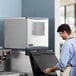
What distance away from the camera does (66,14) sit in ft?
18.1

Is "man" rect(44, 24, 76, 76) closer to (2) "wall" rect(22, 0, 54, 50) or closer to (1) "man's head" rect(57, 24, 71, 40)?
(1) "man's head" rect(57, 24, 71, 40)

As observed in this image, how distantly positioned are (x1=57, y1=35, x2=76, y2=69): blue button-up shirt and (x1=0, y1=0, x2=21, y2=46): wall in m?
1.31

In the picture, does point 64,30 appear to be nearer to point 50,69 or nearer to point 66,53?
point 66,53

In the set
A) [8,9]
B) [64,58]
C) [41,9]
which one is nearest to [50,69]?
[64,58]

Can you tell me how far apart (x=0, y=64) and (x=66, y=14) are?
252 cm

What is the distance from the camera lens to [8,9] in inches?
163

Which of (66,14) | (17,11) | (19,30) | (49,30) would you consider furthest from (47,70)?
(66,14)

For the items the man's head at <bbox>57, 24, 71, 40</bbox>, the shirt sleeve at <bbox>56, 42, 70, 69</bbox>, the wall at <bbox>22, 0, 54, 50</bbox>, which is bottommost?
the shirt sleeve at <bbox>56, 42, 70, 69</bbox>

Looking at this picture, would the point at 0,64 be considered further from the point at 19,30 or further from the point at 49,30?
the point at 49,30

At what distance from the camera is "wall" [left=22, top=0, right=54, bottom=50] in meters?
3.89

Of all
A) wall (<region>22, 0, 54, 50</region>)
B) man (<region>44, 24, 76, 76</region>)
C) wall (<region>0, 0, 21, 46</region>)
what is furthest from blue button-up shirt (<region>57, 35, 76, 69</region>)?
wall (<region>0, 0, 21, 46</region>)

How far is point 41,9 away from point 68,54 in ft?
4.10

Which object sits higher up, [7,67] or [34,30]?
[34,30]

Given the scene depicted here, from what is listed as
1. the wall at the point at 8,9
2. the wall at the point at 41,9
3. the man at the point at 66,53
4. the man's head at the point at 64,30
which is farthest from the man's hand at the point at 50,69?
the wall at the point at 8,9
